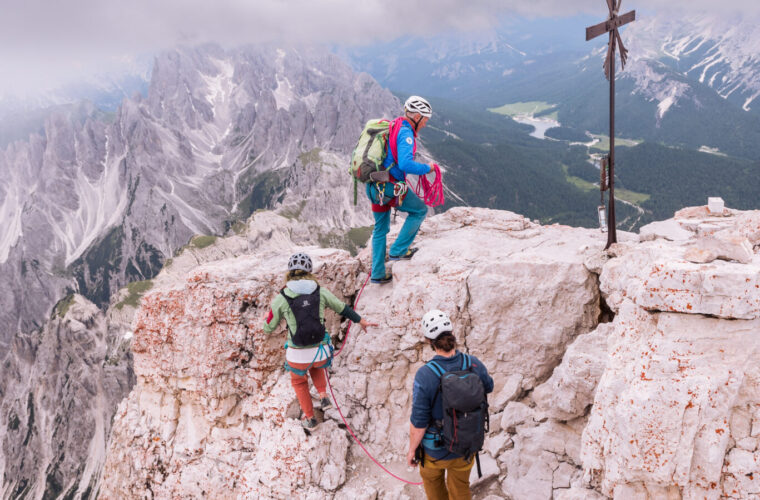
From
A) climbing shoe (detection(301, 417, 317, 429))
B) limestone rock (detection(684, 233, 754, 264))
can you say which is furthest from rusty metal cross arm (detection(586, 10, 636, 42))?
climbing shoe (detection(301, 417, 317, 429))

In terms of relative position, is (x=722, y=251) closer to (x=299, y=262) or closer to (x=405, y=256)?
(x=299, y=262)

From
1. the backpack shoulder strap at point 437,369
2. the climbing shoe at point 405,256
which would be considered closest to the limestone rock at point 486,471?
the backpack shoulder strap at point 437,369

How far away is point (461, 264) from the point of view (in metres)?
11.7

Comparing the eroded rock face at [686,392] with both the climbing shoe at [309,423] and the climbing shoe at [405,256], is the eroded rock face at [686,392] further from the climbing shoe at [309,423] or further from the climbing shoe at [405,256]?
the climbing shoe at [405,256]

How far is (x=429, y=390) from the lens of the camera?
6301 mm

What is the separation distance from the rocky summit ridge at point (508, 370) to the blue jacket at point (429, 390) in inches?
83.6

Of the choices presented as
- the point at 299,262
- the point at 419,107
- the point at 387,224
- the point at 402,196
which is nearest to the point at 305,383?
the point at 299,262

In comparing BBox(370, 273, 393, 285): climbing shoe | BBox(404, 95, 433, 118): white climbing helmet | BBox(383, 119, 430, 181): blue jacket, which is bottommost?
BBox(370, 273, 393, 285): climbing shoe

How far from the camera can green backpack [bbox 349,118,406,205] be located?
10.4 meters

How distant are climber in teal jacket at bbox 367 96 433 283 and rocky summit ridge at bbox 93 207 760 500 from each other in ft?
2.13

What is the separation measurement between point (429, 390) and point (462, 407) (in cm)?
49

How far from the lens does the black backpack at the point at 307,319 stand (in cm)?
909

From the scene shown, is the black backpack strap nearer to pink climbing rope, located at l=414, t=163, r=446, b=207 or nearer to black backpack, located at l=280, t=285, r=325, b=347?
black backpack, located at l=280, t=285, r=325, b=347

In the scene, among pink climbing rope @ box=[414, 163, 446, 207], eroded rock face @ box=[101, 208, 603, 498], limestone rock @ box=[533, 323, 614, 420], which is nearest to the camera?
limestone rock @ box=[533, 323, 614, 420]
